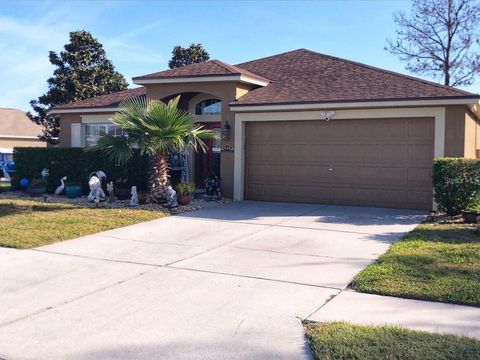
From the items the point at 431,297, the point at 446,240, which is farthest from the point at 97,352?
the point at 446,240

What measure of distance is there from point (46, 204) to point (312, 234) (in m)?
8.11

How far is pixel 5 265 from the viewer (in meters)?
8.23

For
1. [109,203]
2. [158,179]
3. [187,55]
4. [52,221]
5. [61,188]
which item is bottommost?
[52,221]

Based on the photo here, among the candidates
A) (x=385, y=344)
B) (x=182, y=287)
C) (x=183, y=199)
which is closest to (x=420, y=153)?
(x=183, y=199)

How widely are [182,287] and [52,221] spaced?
232 inches

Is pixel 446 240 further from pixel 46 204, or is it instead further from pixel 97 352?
pixel 46 204

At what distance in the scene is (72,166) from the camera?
1753cm

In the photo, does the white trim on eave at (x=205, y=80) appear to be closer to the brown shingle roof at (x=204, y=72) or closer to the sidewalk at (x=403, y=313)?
the brown shingle roof at (x=204, y=72)

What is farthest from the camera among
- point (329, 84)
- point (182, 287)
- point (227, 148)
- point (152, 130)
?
point (227, 148)

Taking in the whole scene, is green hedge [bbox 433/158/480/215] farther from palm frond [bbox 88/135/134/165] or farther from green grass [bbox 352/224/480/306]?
palm frond [bbox 88/135/134/165]

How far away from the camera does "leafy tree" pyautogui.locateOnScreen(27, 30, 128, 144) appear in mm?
25250

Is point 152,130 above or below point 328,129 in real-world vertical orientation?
below

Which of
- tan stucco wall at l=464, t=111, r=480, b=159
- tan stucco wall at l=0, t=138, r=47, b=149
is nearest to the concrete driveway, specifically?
tan stucco wall at l=464, t=111, r=480, b=159

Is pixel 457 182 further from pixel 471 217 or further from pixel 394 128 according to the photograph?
pixel 394 128
